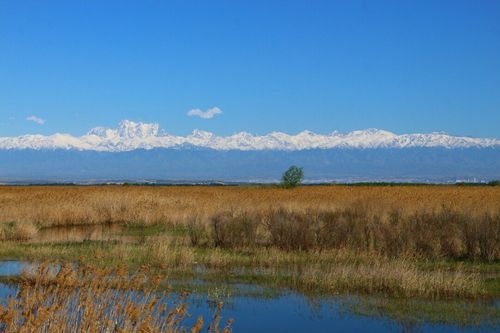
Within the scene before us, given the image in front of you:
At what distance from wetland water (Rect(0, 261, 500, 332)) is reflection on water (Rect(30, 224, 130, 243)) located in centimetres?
1030

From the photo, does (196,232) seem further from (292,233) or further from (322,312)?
(322,312)

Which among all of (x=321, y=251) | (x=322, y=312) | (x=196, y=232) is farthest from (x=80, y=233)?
(x=322, y=312)

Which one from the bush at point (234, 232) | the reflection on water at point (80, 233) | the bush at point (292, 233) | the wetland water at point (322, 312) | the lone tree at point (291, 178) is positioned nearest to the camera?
the wetland water at point (322, 312)

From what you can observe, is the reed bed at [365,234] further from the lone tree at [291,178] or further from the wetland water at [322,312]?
the lone tree at [291,178]

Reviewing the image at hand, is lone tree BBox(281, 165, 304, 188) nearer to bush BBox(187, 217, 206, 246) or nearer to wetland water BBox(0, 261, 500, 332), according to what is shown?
bush BBox(187, 217, 206, 246)

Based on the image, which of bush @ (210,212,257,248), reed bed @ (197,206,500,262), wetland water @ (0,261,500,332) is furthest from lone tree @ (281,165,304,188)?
wetland water @ (0,261,500,332)

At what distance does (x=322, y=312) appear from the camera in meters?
15.9

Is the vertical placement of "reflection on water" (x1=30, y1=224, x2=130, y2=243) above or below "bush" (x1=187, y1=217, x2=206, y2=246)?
below

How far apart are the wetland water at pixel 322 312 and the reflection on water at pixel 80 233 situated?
10.3 meters

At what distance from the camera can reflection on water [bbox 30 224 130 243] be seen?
28.4 metres

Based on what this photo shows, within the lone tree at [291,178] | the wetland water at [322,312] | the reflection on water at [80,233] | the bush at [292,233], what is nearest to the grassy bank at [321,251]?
the bush at [292,233]

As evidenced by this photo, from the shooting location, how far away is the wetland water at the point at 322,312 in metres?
14.6

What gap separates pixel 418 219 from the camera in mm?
25500

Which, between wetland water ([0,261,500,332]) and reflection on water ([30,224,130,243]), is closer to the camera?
wetland water ([0,261,500,332])
